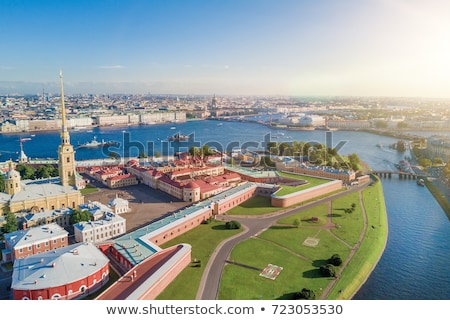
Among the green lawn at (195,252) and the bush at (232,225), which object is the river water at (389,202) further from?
the bush at (232,225)

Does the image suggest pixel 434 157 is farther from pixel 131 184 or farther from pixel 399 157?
pixel 131 184

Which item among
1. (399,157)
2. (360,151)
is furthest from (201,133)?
(399,157)

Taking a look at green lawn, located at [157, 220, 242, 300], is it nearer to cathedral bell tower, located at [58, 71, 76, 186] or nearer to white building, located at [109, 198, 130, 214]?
white building, located at [109, 198, 130, 214]

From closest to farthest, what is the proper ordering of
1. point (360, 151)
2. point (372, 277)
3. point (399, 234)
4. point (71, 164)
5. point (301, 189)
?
point (372, 277) < point (399, 234) < point (71, 164) < point (301, 189) < point (360, 151)

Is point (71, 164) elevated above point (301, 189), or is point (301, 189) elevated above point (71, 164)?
point (71, 164)

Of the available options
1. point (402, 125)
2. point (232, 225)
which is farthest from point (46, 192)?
point (402, 125)

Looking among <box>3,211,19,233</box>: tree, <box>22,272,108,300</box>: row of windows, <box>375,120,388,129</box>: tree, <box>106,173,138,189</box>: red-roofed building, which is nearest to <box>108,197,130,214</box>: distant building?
<box>3,211,19,233</box>: tree
